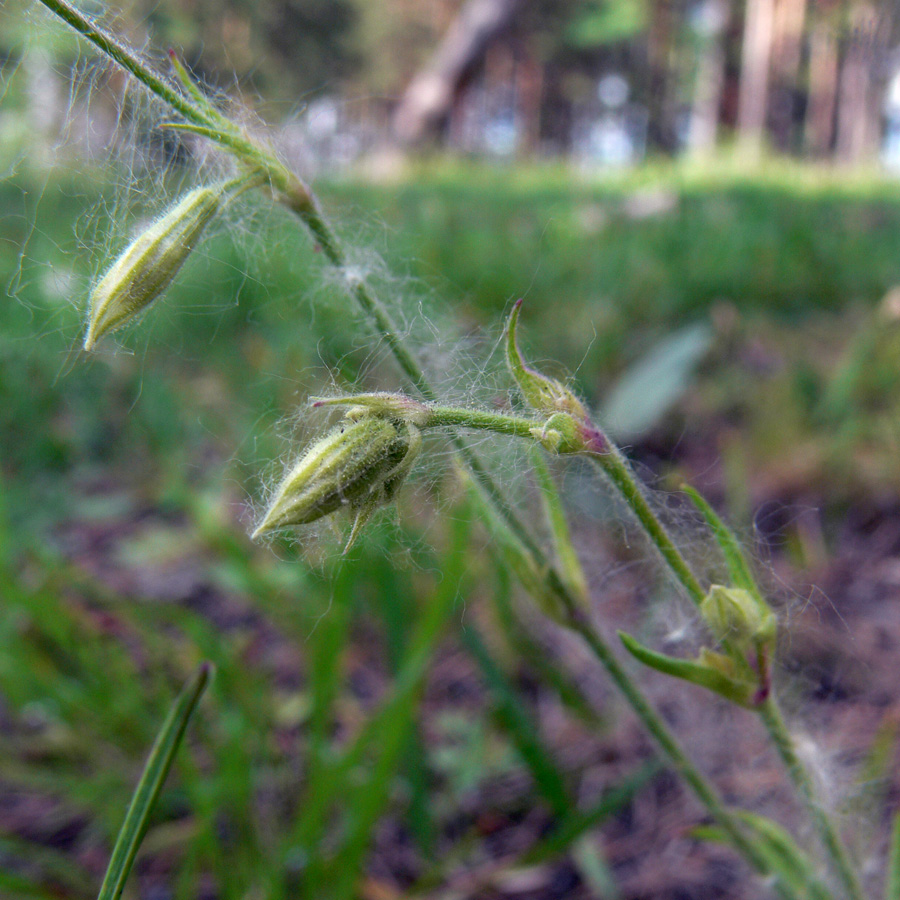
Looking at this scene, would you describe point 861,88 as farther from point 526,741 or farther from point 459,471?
point 459,471

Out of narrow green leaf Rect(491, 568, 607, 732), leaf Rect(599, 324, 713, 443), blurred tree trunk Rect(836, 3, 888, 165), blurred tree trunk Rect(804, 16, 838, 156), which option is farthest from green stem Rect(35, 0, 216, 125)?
blurred tree trunk Rect(804, 16, 838, 156)

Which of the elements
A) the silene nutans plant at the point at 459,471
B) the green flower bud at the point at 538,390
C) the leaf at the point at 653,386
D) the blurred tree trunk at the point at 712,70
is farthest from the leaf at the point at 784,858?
the blurred tree trunk at the point at 712,70

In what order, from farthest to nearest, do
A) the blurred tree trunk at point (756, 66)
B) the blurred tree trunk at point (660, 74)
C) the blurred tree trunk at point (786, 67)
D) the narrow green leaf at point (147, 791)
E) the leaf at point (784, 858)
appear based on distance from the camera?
the blurred tree trunk at point (660, 74) → the blurred tree trunk at point (756, 66) → the blurred tree trunk at point (786, 67) → the leaf at point (784, 858) → the narrow green leaf at point (147, 791)

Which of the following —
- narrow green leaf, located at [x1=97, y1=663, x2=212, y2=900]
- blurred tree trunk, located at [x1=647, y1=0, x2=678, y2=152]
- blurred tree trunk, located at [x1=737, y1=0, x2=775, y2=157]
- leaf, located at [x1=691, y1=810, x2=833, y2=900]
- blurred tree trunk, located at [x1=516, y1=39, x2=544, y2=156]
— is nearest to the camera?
narrow green leaf, located at [x1=97, y1=663, x2=212, y2=900]

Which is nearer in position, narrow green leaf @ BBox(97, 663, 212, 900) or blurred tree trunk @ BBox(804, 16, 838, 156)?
narrow green leaf @ BBox(97, 663, 212, 900)

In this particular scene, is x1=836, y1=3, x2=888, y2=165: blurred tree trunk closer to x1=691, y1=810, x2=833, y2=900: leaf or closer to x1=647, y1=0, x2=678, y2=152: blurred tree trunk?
x1=691, y1=810, x2=833, y2=900: leaf

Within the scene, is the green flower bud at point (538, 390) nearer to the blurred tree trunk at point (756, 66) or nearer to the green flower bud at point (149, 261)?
the green flower bud at point (149, 261)
